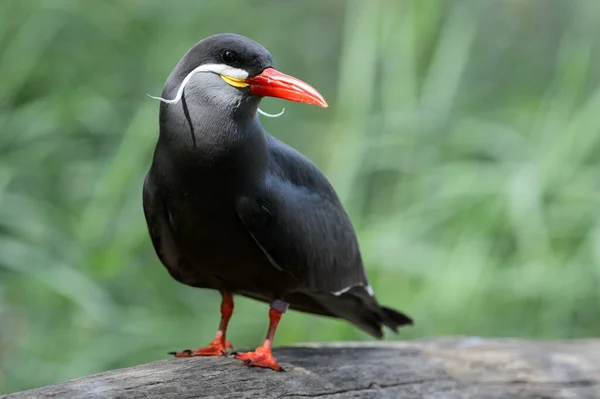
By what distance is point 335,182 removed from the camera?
417 centimetres

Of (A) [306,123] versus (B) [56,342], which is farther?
(A) [306,123]

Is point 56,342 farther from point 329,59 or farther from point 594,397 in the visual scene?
point 329,59

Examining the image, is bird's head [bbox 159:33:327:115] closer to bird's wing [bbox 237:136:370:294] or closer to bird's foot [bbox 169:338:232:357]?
bird's wing [bbox 237:136:370:294]

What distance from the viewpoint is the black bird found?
6.91 ft

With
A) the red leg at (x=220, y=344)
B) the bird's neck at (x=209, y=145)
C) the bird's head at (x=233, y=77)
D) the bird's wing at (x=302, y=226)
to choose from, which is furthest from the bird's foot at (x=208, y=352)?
the bird's head at (x=233, y=77)

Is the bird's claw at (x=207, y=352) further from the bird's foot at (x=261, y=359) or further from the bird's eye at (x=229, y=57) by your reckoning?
the bird's eye at (x=229, y=57)

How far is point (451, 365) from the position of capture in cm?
263

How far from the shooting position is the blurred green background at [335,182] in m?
3.71

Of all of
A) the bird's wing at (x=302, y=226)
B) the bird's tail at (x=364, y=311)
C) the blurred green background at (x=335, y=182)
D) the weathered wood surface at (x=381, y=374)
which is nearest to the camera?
the weathered wood surface at (x=381, y=374)

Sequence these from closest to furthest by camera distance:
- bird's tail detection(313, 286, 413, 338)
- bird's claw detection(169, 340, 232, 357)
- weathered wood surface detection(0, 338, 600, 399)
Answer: weathered wood surface detection(0, 338, 600, 399) < bird's claw detection(169, 340, 232, 357) < bird's tail detection(313, 286, 413, 338)

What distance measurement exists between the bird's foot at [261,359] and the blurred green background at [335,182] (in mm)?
1433

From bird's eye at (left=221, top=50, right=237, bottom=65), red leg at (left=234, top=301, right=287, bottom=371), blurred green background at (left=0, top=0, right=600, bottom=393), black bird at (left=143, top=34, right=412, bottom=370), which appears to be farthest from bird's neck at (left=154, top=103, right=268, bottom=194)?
blurred green background at (left=0, top=0, right=600, bottom=393)

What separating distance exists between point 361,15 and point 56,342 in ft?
7.41

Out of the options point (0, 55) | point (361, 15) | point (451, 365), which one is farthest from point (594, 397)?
point (0, 55)
